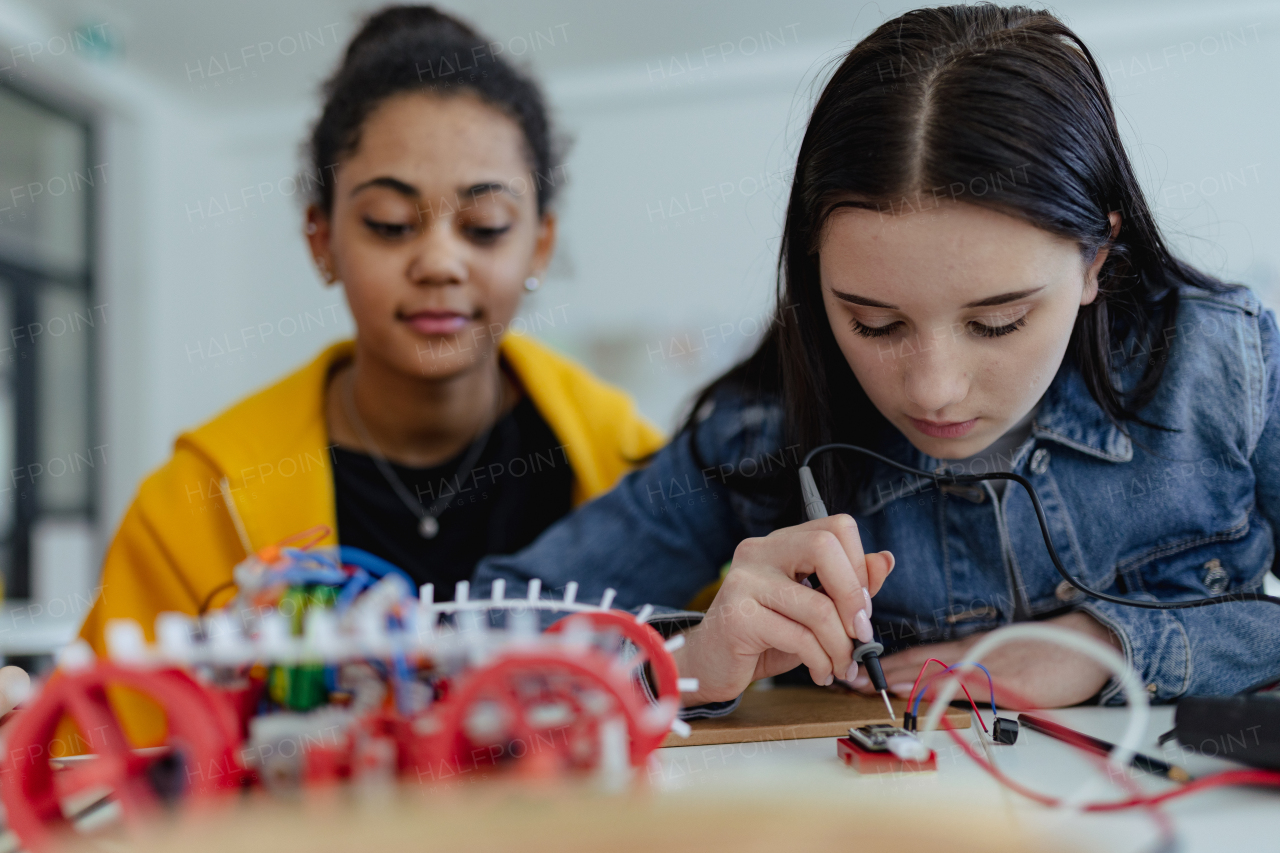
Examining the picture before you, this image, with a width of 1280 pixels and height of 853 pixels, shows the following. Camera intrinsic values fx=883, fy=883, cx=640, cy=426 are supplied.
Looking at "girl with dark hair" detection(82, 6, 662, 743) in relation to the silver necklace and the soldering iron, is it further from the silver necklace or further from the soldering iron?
the soldering iron

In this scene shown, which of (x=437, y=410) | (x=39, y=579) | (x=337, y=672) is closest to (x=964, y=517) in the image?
(x=337, y=672)

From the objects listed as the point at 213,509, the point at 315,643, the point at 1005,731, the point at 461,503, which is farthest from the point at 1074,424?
the point at 213,509

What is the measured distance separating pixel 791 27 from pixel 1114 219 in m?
2.96

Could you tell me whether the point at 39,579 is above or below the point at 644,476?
below

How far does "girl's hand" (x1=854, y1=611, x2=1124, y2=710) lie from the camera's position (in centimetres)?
67

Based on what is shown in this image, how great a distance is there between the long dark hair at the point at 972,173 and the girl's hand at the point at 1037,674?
0.63ft

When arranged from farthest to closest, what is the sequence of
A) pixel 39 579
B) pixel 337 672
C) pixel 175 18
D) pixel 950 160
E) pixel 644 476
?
pixel 175 18, pixel 39 579, pixel 644 476, pixel 950 160, pixel 337 672

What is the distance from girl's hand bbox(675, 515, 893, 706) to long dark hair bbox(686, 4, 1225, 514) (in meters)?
0.21

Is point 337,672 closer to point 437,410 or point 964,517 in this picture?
point 964,517

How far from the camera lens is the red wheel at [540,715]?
359 millimetres

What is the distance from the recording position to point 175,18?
10.4ft

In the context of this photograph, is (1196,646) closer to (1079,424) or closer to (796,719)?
(1079,424)

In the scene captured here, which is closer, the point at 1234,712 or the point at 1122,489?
the point at 1234,712

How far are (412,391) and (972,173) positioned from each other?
31.2 inches
